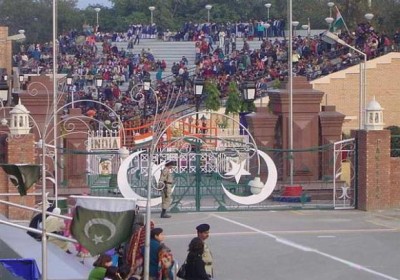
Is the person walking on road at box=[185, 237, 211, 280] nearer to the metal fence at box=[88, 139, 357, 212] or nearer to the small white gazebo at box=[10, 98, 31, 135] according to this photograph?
the metal fence at box=[88, 139, 357, 212]

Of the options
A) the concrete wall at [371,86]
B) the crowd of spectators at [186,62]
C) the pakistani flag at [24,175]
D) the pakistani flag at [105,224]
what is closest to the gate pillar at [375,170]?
the pakistani flag at [24,175]

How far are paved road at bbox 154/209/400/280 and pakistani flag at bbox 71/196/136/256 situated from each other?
23.6 ft

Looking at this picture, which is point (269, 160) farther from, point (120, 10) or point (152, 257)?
point (120, 10)

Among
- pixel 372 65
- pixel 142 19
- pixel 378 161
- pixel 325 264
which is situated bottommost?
pixel 325 264

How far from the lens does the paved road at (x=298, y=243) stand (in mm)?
20000

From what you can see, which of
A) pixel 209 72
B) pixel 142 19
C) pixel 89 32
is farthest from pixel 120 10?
pixel 209 72

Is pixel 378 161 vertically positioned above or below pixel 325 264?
above

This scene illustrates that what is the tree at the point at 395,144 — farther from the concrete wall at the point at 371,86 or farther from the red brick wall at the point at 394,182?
the concrete wall at the point at 371,86

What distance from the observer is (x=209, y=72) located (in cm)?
5556

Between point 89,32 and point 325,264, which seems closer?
point 325,264

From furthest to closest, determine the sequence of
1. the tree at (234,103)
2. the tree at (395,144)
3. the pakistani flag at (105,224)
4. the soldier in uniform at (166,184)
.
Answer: the tree at (234,103), the tree at (395,144), the soldier in uniform at (166,184), the pakistani flag at (105,224)

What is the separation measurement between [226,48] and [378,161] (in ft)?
123

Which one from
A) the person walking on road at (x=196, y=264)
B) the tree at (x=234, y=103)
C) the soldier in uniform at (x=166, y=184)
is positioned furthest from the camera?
the tree at (x=234, y=103)

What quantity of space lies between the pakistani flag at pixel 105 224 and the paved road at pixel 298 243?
7200 millimetres
